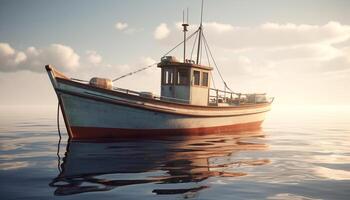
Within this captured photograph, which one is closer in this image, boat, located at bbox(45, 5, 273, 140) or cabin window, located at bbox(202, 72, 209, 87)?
boat, located at bbox(45, 5, 273, 140)

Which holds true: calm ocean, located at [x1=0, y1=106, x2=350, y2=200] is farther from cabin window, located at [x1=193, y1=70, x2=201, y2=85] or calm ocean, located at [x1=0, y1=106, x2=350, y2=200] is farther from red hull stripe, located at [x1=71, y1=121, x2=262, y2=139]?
cabin window, located at [x1=193, y1=70, x2=201, y2=85]

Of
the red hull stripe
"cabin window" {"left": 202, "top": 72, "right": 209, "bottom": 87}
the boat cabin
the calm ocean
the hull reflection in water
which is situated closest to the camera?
the calm ocean

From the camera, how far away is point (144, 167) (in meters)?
8.42

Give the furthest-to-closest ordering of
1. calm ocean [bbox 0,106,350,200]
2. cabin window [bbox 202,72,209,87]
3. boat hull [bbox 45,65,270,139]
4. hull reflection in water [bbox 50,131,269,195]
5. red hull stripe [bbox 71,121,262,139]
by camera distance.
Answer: cabin window [bbox 202,72,209,87] < red hull stripe [bbox 71,121,262,139] < boat hull [bbox 45,65,270,139] < hull reflection in water [bbox 50,131,269,195] < calm ocean [bbox 0,106,350,200]

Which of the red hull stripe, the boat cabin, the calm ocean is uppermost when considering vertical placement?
the boat cabin

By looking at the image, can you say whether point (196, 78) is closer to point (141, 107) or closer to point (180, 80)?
point (180, 80)

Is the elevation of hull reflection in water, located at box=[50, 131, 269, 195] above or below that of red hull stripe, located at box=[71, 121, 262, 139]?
below

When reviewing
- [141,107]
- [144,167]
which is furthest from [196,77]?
[144,167]

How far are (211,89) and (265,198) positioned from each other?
48.1 feet

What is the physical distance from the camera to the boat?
14.2m

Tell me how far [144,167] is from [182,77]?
34.6 feet

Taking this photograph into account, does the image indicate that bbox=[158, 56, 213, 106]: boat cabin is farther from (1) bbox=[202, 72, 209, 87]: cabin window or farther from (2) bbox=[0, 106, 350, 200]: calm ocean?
(2) bbox=[0, 106, 350, 200]: calm ocean

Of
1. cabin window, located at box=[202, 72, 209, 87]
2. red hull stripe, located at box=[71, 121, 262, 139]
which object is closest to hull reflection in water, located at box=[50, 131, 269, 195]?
red hull stripe, located at box=[71, 121, 262, 139]

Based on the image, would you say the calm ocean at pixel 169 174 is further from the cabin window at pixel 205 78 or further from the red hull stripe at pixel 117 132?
the cabin window at pixel 205 78
